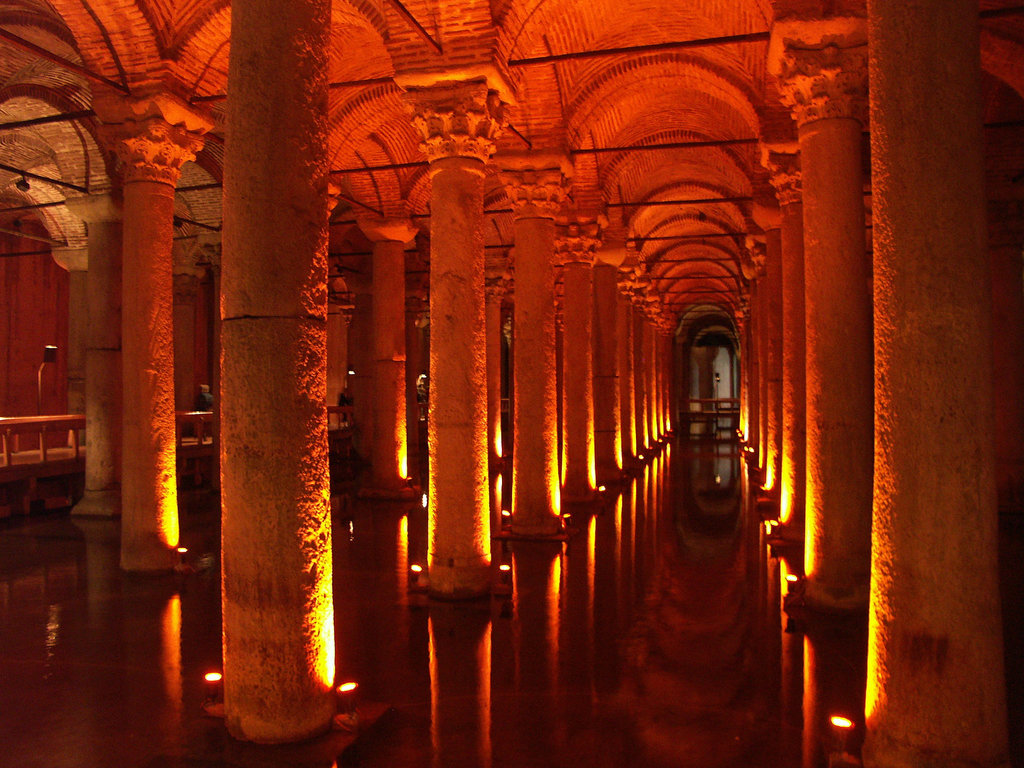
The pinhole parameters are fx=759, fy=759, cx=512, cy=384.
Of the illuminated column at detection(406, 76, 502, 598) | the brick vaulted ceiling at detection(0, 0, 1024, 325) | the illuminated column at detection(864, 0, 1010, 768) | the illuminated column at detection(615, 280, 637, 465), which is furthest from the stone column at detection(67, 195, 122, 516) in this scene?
the illuminated column at detection(864, 0, 1010, 768)

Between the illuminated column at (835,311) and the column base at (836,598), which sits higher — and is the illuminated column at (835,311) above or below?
above

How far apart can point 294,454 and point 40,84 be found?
1035 centimetres

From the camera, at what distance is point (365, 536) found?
10.2 m

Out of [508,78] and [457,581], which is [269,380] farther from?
[508,78]

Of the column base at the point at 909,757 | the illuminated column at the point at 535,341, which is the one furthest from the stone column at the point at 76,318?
the column base at the point at 909,757

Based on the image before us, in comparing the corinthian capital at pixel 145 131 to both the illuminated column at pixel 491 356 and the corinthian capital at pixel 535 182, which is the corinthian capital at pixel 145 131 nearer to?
the corinthian capital at pixel 535 182

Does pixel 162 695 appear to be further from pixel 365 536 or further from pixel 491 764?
pixel 365 536

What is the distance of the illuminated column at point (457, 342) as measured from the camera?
22.5 ft

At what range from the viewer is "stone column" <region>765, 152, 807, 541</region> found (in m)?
8.66

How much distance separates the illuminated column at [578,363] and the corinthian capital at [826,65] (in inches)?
215

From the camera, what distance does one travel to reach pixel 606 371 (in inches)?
572

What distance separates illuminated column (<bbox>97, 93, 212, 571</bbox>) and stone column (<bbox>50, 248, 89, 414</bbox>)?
704 cm

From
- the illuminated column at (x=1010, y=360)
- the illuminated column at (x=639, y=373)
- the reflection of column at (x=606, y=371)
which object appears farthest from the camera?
the illuminated column at (x=639, y=373)

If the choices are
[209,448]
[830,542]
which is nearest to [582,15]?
[830,542]
